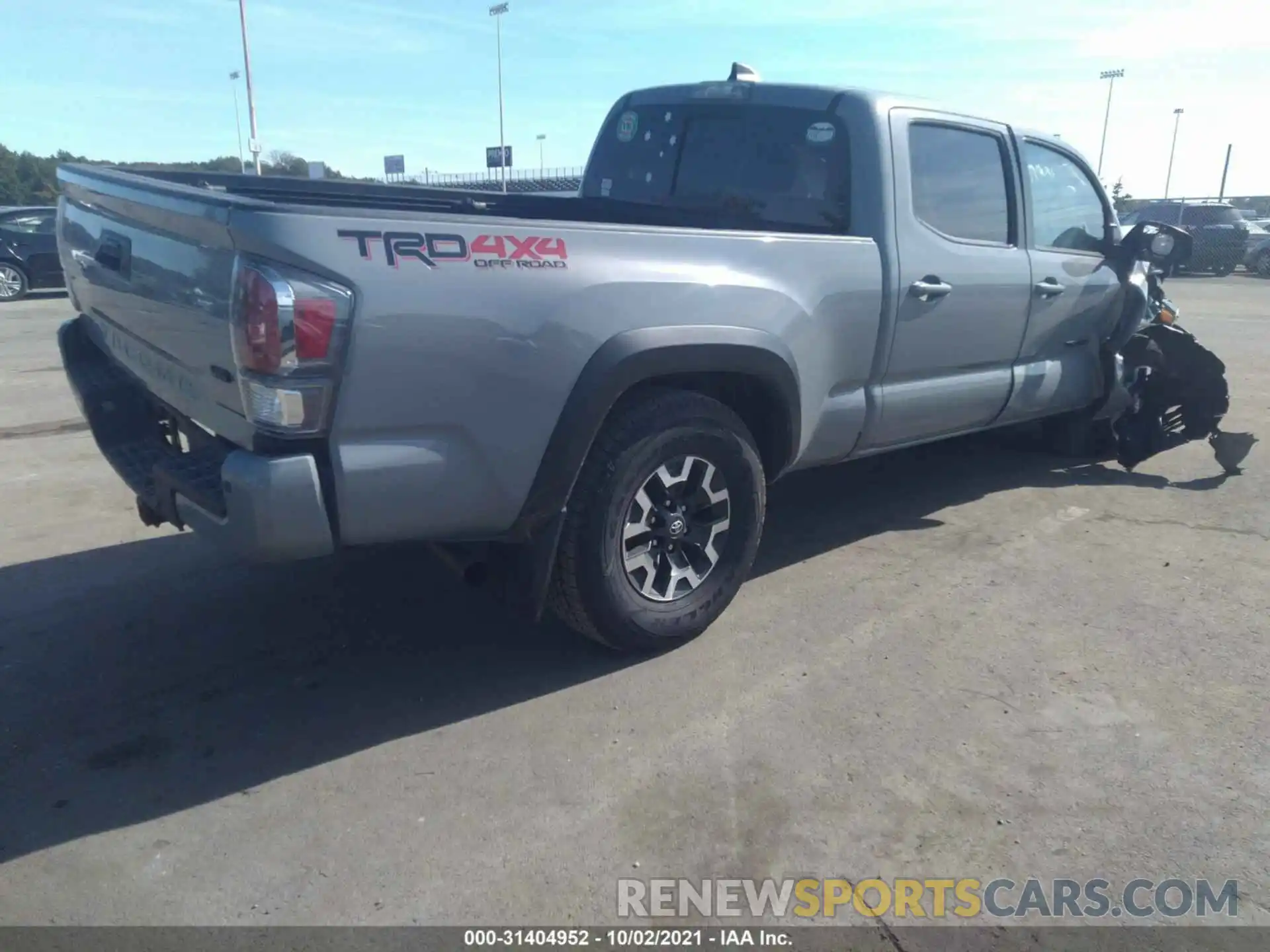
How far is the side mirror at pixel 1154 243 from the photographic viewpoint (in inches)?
227

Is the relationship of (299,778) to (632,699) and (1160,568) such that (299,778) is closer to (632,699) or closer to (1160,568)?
(632,699)

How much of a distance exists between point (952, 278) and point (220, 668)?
11.1 ft

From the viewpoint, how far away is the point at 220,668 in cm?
356

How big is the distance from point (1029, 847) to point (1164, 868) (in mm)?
330

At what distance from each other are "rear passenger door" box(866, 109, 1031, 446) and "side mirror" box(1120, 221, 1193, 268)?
3.79 ft

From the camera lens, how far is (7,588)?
4.21 m

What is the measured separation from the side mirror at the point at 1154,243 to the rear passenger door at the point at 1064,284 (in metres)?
0.13

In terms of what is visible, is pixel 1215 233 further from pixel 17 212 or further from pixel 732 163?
pixel 17 212

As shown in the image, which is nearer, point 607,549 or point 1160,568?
point 607,549

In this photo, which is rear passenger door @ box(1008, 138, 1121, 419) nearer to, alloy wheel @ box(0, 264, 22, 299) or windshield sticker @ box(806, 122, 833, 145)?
windshield sticker @ box(806, 122, 833, 145)

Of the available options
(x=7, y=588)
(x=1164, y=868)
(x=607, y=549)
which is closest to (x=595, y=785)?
(x=607, y=549)

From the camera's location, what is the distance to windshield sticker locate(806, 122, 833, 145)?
4.29m

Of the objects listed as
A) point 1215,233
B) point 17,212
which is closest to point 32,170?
point 17,212

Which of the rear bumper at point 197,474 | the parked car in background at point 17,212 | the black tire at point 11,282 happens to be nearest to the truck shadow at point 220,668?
the rear bumper at point 197,474
